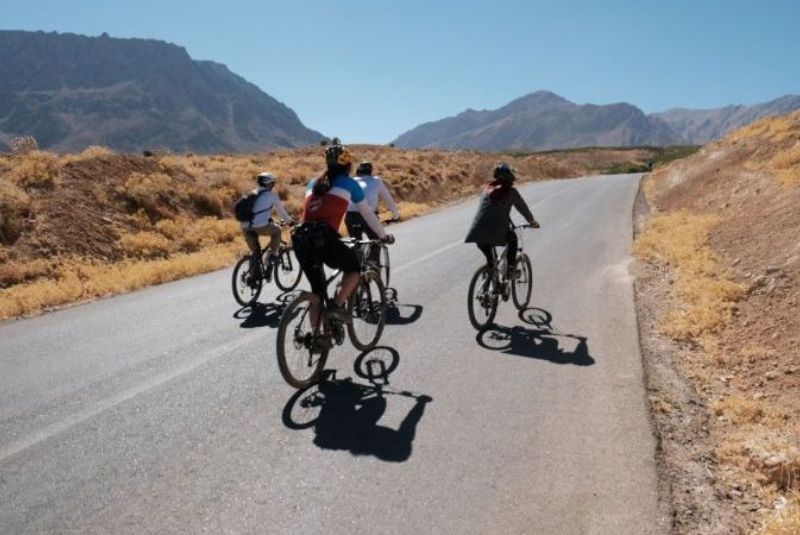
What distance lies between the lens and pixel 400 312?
30.6ft

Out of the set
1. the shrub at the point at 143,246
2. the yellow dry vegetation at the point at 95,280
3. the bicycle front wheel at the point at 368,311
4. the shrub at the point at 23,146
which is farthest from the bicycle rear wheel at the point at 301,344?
the shrub at the point at 23,146

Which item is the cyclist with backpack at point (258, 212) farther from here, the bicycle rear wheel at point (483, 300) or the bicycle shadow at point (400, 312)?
the bicycle rear wheel at point (483, 300)

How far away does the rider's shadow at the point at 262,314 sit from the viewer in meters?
8.84

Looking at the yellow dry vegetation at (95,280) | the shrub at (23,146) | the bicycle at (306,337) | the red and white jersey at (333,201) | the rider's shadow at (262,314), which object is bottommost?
the rider's shadow at (262,314)

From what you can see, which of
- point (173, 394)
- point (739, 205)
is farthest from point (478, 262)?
point (173, 394)

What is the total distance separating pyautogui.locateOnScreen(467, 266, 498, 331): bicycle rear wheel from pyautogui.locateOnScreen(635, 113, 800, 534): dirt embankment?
2035 mm

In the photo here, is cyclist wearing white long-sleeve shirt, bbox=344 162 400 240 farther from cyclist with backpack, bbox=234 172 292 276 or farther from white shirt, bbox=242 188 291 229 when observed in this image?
white shirt, bbox=242 188 291 229

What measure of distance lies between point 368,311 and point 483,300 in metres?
1.74

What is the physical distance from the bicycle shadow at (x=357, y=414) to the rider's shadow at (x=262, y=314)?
7.95ft

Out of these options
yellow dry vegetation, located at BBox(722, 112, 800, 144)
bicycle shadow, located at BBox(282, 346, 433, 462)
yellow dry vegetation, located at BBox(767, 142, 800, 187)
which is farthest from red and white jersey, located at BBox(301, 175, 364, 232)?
yellow dry vegetation, located at BBox(722, 112, 800, 144)

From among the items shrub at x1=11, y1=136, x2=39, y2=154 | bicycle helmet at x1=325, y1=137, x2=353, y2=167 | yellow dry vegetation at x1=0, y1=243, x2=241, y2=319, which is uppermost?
shrub at x1=11, y1=136, x2=39, y2=154

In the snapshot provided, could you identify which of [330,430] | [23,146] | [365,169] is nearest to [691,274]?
[365,169]

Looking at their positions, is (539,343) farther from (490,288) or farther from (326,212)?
(326,212)

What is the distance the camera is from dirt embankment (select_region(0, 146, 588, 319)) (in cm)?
1335
